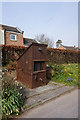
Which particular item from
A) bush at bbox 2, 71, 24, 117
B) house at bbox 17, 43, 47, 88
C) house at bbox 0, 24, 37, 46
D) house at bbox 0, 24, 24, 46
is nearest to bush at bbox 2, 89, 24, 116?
bush at bbox 2, 71, 24, 117

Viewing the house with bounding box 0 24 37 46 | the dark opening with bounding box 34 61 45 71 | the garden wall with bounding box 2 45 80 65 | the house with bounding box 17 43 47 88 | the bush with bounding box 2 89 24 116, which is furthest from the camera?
the house with bounding box 0 24 37 46

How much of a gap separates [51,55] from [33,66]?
20.2 feet

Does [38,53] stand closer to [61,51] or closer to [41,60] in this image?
[41,60]

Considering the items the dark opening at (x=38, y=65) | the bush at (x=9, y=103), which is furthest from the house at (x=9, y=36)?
the bush at (x=9, y=103)

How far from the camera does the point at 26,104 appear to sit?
303 cm

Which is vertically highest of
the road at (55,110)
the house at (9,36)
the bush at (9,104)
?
the house at (9,36)

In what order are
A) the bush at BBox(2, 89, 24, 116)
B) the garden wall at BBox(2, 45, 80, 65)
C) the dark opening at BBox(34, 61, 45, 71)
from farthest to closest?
the garden wall at BBox(2, 45, 80, 65) < the dark opening at BBox(34, 61, 45, 71) < the bush at BBox(2, 89, 24, 116)

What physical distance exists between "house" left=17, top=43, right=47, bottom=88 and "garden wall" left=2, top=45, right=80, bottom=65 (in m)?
2.50

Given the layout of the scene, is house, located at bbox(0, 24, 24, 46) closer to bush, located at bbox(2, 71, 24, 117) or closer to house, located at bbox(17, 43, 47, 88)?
house, located at bbox(17, 43, 47, 88)

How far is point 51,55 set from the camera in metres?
10.3

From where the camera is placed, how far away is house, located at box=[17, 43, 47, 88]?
14.5 ft

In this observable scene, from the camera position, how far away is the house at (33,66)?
14.5 feet

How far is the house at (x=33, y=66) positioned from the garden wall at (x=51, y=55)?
2.50m

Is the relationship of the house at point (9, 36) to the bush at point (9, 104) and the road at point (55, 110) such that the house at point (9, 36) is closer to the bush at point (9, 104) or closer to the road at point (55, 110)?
the bush at point (9, 104)
